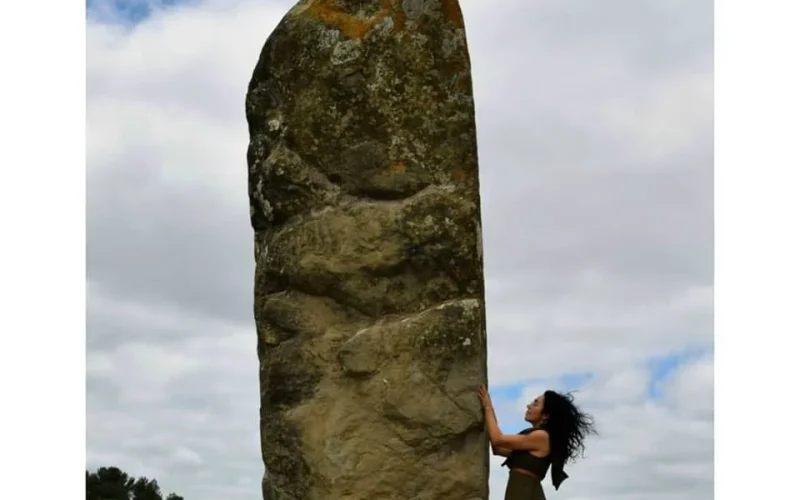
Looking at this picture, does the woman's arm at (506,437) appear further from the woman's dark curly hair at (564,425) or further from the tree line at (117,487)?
the tree line at (117,487)

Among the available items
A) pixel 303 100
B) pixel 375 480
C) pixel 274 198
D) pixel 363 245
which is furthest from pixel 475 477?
pixel 303 100

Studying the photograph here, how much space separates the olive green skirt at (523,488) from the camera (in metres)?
7.94

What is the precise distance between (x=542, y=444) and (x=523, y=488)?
0.34 metres

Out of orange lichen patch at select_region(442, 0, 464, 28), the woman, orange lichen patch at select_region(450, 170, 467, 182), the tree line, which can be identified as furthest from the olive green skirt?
the tree line

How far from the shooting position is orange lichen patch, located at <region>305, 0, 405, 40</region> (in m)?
7.81

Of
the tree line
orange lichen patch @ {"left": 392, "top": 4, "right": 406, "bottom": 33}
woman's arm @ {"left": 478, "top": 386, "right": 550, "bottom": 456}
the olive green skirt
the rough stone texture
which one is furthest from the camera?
the tree line

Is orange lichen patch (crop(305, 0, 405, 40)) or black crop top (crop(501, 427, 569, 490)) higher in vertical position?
orange lichen patch (crop(305, 0, 405, 40))

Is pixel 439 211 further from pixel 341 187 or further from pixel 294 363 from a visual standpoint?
pixel 294 363

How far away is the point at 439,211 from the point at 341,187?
70 centimetres

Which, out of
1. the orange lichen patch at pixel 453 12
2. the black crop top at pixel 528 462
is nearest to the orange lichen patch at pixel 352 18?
the orange lichen patch at pixel 453 12

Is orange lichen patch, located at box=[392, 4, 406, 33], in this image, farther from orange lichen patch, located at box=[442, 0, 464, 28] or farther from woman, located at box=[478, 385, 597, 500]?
woman, located at box=[478, 385, 597, 500]

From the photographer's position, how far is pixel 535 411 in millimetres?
8195

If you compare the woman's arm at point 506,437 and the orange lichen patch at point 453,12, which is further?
the orange lichen patch at point 453,12

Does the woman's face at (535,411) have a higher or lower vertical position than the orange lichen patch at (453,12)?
lower
